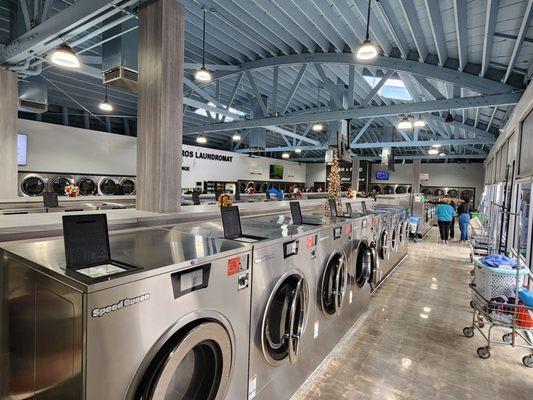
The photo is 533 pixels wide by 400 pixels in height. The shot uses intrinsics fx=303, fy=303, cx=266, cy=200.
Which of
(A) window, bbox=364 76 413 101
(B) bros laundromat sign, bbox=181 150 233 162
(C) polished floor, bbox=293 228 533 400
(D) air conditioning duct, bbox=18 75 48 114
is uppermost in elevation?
(A) window, bbox=364 76 413 101

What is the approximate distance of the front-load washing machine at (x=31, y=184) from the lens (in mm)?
8508

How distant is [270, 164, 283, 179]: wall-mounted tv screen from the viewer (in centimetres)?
1959

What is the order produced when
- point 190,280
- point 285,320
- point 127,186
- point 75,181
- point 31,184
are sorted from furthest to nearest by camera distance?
point 127,186
point 75,181
point 31,184
point 285,320
point 190,280

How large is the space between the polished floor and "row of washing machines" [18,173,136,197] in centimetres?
905

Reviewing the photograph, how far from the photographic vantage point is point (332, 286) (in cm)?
296

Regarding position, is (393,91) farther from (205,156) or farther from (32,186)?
(32,186)

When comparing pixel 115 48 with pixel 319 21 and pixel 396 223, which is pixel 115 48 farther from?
pixel 396 223

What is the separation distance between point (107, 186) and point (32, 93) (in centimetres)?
418

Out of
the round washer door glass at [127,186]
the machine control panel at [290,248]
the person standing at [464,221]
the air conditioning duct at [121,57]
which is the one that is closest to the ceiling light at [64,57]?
the air conditioning duct at [121,57]

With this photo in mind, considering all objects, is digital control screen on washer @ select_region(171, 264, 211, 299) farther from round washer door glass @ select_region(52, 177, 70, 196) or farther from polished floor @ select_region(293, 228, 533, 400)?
round washer door glass @ select_region(52, 177, 70, 196)

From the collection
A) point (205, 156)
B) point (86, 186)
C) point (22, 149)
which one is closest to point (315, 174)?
point (205, 156)

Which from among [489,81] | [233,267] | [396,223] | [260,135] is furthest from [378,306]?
[260,135]

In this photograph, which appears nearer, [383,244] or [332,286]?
[332,286]

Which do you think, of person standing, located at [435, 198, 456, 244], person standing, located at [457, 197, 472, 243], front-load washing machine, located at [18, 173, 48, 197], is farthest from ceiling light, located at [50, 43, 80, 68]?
person standing, located at [457, 197, 472, 243]
